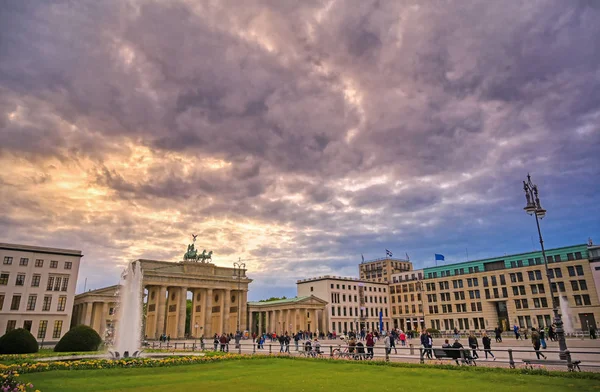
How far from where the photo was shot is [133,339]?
3397 centimetres

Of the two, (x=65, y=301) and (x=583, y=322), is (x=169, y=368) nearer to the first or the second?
(x=65, y=301)

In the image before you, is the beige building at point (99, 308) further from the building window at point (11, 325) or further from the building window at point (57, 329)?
the building window at point (11, 325)

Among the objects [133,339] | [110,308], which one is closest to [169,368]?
[133,339]

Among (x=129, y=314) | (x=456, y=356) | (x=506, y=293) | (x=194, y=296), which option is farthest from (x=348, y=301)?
(x=456, y=356)

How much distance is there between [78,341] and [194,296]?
2446 inches

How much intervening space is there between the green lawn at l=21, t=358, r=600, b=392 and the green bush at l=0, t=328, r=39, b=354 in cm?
1954

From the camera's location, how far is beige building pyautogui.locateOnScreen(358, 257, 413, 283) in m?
150

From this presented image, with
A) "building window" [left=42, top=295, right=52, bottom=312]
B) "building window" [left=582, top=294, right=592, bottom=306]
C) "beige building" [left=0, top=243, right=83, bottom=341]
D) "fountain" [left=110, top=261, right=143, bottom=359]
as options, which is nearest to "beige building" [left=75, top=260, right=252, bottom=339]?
"beige building" [left=0, top=243, right=83, bottom=341]

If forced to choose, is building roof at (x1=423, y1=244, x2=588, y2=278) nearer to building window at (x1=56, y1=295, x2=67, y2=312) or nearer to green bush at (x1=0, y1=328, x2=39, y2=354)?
building window at (x1=56, y1=295, x2=67, y2=312)

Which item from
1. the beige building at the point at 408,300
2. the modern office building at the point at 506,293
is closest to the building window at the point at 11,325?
the beige building at the point at 408,300

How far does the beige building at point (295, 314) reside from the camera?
334ft

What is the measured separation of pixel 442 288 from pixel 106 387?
4383 inches

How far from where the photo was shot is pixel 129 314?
115 ft

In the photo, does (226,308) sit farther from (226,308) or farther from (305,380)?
(305,380)
